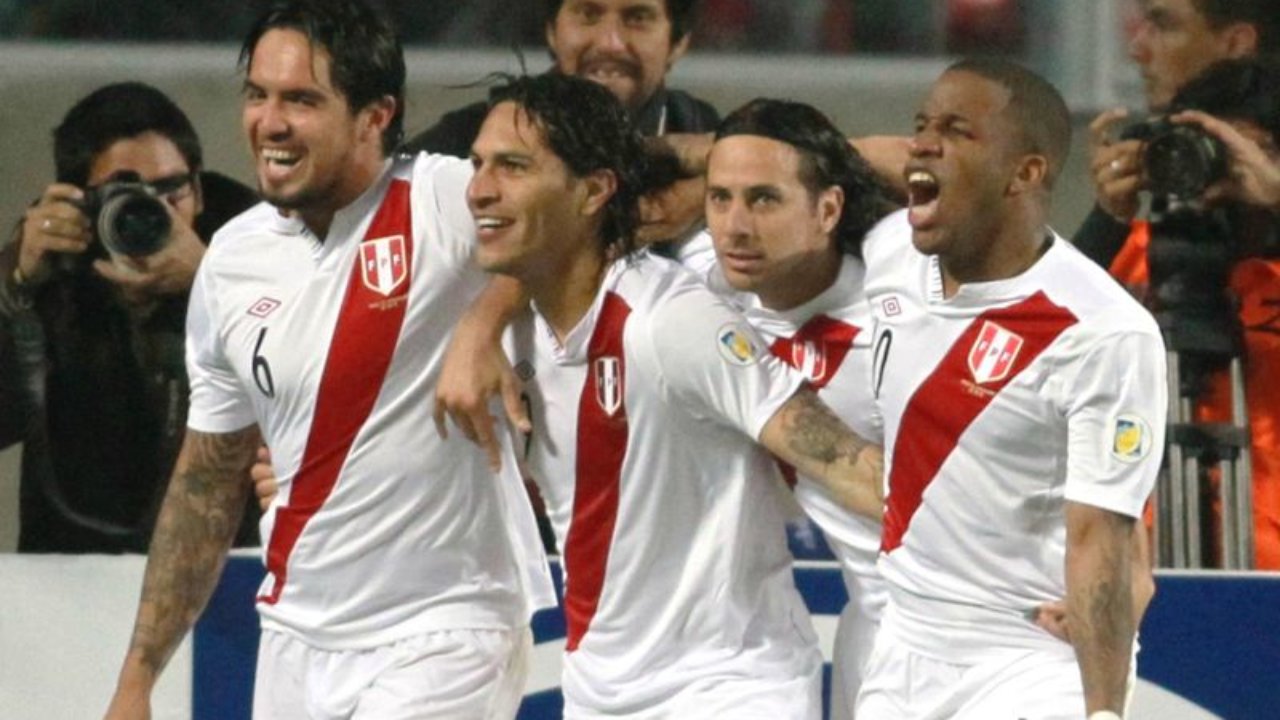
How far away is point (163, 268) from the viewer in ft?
19.1

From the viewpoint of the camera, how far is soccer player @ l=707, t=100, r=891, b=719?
4812 mm

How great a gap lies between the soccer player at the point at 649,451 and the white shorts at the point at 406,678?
163mm

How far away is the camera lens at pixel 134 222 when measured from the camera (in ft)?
18.9

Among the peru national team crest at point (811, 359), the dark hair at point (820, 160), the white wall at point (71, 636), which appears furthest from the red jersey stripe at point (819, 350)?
the white wall at point (71, 636)

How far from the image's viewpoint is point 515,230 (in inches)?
186

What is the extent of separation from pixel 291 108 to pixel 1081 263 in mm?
1365

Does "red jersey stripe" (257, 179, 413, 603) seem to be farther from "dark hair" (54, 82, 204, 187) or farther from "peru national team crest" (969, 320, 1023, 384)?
"dark hair" (54, 82, 204, 187)

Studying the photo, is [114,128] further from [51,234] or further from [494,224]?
[494,224]

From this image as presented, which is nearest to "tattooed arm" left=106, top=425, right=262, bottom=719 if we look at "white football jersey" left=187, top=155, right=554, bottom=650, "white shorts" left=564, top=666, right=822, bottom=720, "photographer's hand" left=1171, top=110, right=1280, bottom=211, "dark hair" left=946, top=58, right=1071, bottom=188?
"white football jersey" left=187, top=155, right=554, bottom=650

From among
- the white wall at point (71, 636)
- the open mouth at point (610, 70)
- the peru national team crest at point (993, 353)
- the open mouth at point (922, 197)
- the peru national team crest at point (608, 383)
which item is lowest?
the white wall at point (71, 636)

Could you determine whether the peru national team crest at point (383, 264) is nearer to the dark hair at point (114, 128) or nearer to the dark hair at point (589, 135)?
the dark hair at point (589, 135)

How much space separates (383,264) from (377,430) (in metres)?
0.28

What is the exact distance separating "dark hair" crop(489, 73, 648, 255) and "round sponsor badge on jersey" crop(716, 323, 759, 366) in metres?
0.27

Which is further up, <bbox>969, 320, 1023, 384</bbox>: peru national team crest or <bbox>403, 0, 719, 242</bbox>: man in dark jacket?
<bbox>403, 0, 719, 242</bbox>: man in dark jacket
